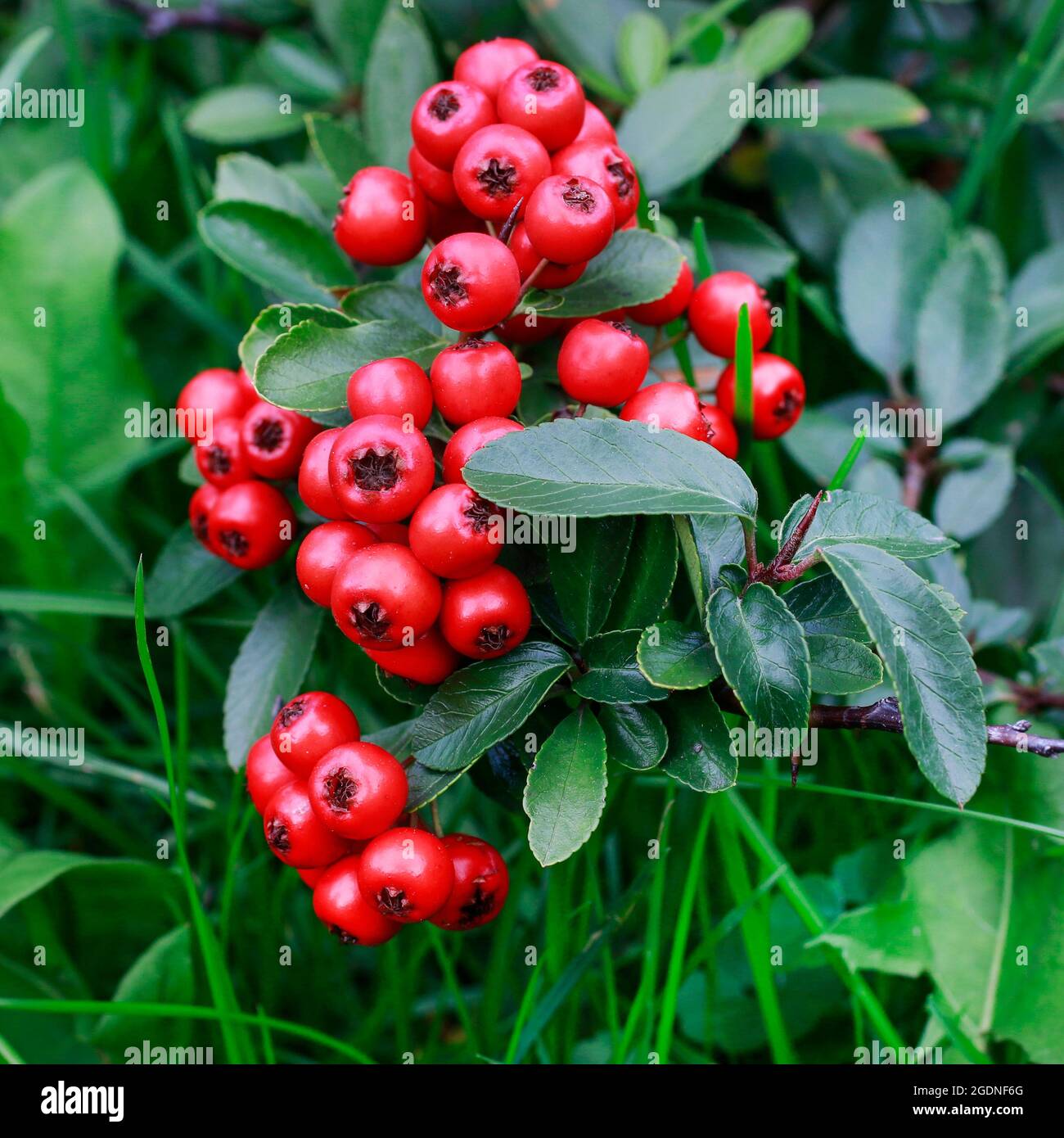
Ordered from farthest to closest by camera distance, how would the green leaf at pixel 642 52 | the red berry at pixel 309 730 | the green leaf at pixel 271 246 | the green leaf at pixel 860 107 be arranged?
1. the green leaf at pixel 860 107
2. the green leaf at pixel 642 52
3. the green leaf at pixel 271 246
4. the red berry at pixel 309 730

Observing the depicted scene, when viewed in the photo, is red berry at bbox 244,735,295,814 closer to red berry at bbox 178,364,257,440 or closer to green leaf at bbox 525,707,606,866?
green leaf at bbox 525,707,606,866

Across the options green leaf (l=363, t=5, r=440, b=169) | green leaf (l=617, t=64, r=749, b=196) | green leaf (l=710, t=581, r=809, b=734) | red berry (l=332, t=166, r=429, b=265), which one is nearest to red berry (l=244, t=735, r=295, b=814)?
green leaf (l=710, t=581, r=809, b=734)

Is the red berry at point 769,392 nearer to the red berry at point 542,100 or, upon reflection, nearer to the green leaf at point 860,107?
the red berry at point 542,100

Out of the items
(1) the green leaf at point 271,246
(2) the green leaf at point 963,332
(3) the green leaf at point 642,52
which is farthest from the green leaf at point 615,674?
(3) the green leaf at point 642,52

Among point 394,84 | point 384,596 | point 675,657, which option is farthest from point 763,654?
point 394,84

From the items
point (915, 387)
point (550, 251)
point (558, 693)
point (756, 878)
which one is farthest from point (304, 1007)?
point (915, 387)

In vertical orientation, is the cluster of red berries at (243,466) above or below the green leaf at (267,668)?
above
